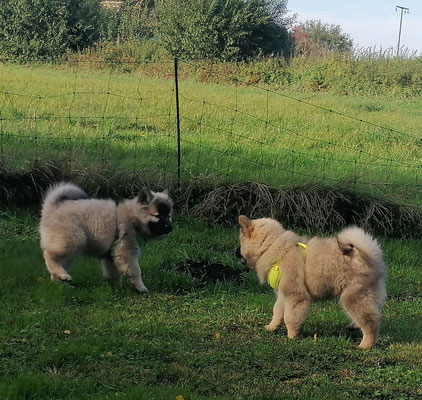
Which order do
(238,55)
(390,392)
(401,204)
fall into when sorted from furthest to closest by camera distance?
1. (238,55)
2. (401,204)
3. (390,392)

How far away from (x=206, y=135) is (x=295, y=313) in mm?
8327

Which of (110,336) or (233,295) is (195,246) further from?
(110,336)

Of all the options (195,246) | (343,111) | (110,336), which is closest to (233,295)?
(195,246)

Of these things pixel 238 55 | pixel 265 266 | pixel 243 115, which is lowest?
pixel 265 266

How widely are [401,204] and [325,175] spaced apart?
58.0 inches

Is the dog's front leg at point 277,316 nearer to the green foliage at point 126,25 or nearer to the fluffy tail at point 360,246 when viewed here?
the fluffy tail at point 360,246

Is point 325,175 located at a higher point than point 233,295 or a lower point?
higher

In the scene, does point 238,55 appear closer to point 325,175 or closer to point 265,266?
point 325,175

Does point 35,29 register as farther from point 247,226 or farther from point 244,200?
point 247,226

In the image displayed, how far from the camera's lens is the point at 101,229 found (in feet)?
23.6

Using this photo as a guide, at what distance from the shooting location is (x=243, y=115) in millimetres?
16453

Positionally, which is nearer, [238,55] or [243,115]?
[243,115]

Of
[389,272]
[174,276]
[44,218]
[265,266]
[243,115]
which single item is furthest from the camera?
[243,115]

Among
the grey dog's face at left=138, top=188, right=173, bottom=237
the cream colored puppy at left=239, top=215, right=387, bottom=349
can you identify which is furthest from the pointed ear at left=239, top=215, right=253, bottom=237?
the grey dog's face at left=138, top=188, right=173, bottom=237
